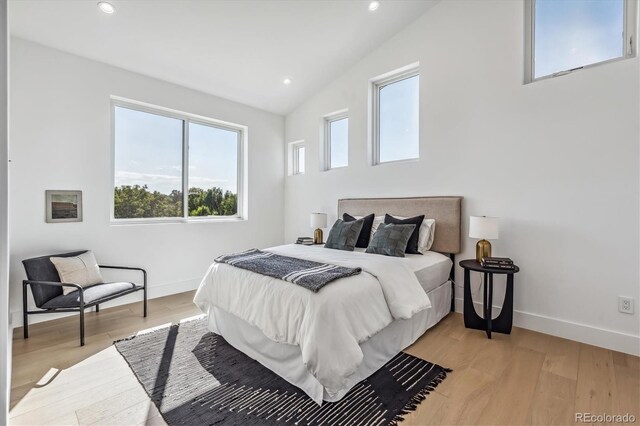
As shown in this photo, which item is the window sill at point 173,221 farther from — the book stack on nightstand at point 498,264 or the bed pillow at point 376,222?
the book stack on nightstand at point 498,264

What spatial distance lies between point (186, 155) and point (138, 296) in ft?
6.55

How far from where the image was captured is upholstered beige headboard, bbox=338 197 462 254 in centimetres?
323

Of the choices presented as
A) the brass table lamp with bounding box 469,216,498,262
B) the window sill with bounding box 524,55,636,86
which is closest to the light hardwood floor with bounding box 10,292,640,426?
the brass table lamp with bounding box 469,216,498,262

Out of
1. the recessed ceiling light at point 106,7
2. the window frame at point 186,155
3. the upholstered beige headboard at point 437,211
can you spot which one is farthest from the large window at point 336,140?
the recessed ceiling light at point 106,7

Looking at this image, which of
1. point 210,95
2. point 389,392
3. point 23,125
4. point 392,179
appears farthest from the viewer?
point 210,95

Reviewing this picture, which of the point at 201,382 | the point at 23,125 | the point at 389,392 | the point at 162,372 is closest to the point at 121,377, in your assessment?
the point at 162,372

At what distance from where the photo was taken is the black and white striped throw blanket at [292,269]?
1962 mm

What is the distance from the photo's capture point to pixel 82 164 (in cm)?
325

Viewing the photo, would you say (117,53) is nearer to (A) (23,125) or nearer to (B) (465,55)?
(A) (23,125)

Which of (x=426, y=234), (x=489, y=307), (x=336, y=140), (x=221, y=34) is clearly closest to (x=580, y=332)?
(x=489, y=307)

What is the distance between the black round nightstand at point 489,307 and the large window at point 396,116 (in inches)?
65.2

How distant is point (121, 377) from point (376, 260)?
209cm

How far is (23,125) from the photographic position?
9.48 ft

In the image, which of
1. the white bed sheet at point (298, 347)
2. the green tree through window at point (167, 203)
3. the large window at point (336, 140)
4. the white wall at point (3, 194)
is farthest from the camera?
the large window at point (336, 140)
